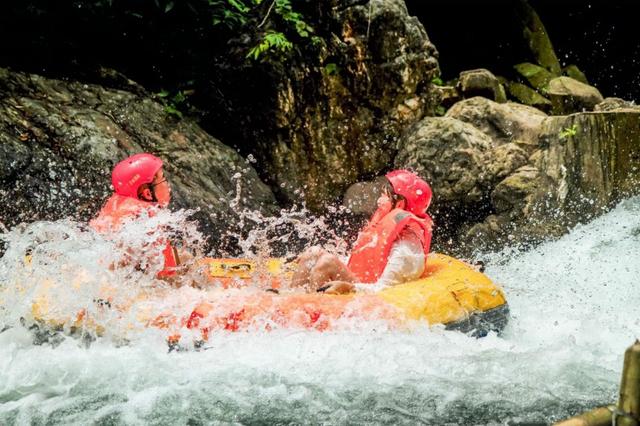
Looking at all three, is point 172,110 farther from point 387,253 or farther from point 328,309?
point 328,309

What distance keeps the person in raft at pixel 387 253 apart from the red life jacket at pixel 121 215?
117 centimetres

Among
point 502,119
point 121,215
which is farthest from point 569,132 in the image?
point 121,215

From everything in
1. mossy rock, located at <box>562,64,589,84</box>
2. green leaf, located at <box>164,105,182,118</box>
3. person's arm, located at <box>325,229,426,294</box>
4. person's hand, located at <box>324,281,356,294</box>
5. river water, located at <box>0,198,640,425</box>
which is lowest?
river water, located at <box>0,198,640,425</box>

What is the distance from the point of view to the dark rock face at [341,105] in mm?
8898

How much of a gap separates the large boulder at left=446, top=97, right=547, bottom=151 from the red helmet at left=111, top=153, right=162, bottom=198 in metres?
5.78

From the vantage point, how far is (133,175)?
5.01 meters

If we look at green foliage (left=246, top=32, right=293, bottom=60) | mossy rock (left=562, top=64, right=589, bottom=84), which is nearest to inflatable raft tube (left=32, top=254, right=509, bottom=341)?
green foliage (left=246, top=32, right=293, bottom=60)

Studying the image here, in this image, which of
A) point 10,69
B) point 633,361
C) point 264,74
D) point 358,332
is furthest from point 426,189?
point 10,69

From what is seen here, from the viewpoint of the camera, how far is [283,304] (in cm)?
457

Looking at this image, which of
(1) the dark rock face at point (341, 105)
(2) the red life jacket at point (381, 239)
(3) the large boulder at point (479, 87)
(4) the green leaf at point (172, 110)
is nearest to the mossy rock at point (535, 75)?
(3) the large boulder at point (479, 87)

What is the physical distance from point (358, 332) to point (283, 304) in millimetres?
614

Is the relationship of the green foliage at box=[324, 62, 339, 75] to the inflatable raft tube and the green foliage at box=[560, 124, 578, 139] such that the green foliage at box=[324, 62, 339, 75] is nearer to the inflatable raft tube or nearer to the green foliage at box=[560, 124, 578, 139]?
the green foliage at box=[560, 124, 578, 139]

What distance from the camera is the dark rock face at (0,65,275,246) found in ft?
21.5

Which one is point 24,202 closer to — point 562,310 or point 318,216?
point 318,216
